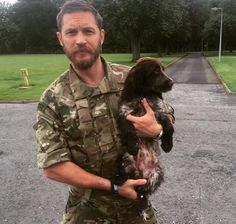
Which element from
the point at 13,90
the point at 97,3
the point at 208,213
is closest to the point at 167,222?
the point at 208,213

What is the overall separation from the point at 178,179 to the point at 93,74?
17.7 ft

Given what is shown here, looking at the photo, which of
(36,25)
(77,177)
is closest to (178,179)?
(77,177)

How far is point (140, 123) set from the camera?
9.27 feet

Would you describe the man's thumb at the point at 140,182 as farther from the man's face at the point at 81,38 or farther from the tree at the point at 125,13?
the tree at the point at 125,13

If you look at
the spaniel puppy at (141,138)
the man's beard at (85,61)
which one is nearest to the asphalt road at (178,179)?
the spaniel puppy at (141,138)

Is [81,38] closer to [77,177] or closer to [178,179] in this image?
[77,177]

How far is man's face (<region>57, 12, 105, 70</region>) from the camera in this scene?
2594 mm

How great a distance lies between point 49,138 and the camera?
8.59 ft

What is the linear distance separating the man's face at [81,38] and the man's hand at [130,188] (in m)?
0.82

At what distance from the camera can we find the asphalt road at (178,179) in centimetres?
639

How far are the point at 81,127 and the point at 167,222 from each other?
154 inches

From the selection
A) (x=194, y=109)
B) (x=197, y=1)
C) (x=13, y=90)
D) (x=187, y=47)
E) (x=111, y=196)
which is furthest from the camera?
(x=187, y=47)

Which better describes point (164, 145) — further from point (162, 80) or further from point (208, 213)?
point (208, 213)

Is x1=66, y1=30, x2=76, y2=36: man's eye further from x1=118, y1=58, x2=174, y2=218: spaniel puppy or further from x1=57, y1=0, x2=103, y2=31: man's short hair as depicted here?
x1=118, y1=58, x2=174, y2=218: spaniel puppy
